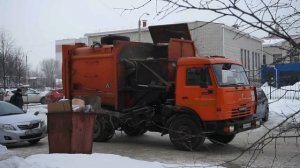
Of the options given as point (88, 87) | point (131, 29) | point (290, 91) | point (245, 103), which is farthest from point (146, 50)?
point (131, 29)

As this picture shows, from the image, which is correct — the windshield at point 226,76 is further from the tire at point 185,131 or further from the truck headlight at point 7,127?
the truck headlight at point 7,127

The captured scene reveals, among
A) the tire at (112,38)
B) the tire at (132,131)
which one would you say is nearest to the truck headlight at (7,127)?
the tire at (132,131)

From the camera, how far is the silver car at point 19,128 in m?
14.1

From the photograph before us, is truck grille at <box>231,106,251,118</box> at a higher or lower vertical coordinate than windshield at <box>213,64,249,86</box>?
lower

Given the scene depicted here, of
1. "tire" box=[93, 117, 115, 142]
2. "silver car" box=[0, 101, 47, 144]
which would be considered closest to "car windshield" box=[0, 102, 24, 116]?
"silver car" box=[0, 101, 47, 144]

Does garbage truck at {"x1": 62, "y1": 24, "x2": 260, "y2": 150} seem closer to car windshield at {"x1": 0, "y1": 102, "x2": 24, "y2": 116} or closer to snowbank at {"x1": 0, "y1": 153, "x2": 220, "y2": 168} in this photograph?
car windshield at {"x1": 0, "y1": 102, "x2": 24, "y2": 116}

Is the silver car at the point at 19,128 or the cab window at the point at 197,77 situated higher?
the cab window at the point at 197,77

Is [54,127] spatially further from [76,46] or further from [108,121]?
[76,46]

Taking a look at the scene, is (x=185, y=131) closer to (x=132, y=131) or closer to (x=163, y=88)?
(x=163, y=88)

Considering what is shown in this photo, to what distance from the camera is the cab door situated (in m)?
12.3

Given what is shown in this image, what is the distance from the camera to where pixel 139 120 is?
14141 millimetres

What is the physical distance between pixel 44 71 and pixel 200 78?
123 m

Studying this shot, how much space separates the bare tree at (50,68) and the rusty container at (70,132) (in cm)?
10139

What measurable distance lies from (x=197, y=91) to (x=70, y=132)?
3403mm
